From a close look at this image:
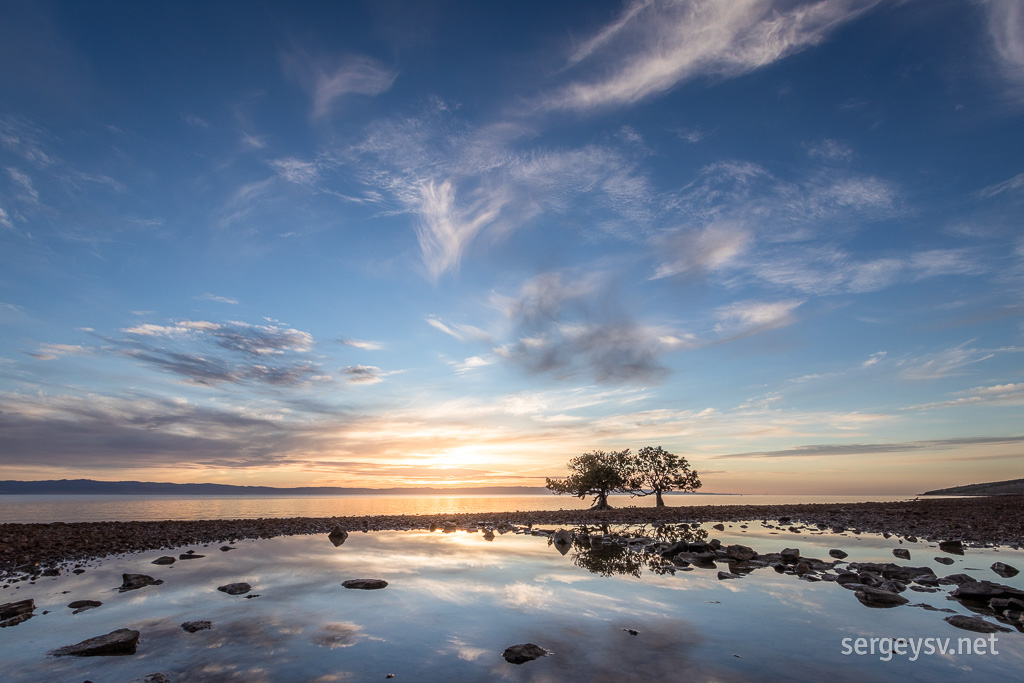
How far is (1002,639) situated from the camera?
40.8 ft

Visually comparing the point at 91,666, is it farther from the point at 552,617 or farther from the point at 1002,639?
the point at 1002,639

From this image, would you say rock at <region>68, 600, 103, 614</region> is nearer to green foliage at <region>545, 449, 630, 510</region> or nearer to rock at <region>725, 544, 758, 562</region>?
rock at <region>725, 544, 758, 562</region>

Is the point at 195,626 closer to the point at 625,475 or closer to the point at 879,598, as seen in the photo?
the point at 879,598

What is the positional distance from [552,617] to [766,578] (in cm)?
1158

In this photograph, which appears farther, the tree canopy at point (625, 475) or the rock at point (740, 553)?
the tree canopy at point (625, 475)

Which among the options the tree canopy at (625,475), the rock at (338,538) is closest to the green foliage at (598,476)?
the tree canopy at (625,475)

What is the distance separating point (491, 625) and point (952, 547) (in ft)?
100.0

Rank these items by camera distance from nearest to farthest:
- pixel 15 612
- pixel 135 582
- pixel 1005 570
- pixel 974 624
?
1. pixel 974 624
2. pixel 15 612
3. pixel 135 582
4. pixel 1005 570

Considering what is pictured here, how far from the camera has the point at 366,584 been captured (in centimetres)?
1941

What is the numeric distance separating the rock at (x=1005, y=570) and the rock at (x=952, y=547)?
6.45 metres

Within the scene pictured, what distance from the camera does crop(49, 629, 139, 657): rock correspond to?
37.3 feet

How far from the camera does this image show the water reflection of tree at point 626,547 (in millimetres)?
23844

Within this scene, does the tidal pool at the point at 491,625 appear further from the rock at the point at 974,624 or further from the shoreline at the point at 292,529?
the shoreline at the point at 292,529

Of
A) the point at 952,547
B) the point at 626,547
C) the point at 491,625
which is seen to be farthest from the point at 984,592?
the point at 626,547
